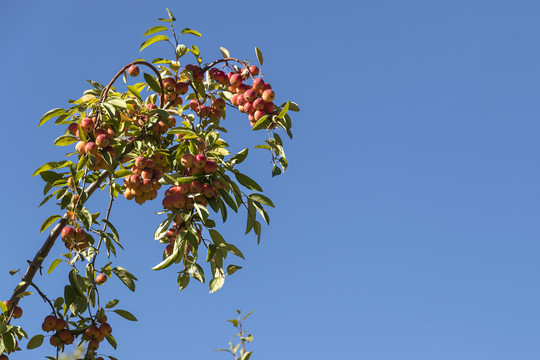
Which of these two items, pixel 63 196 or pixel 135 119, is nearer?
pixel 63 196

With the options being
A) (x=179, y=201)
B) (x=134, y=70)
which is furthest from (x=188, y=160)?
(x=134, y=70)

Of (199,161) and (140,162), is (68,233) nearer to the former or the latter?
(140,162)

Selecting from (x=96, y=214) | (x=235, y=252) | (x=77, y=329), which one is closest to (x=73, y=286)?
(x=77, y=329)

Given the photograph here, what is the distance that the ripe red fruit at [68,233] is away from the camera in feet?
8.24

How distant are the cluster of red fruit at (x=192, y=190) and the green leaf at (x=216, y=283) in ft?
1.03

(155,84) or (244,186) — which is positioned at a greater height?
(155,84)

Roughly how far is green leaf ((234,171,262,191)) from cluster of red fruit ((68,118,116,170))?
1.75 ft

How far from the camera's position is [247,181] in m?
2.61

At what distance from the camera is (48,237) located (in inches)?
103

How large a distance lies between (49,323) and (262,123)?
1.25m

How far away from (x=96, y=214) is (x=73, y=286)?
0.37 meters

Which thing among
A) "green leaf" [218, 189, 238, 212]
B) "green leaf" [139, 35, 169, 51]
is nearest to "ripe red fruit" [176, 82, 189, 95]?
Result: "green leaf" [139, 35, 169, 51]

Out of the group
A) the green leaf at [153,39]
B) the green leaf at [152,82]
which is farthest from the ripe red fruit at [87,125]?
the green leaf at [153,39]

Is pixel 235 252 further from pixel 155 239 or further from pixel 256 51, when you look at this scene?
pixel 256 51
